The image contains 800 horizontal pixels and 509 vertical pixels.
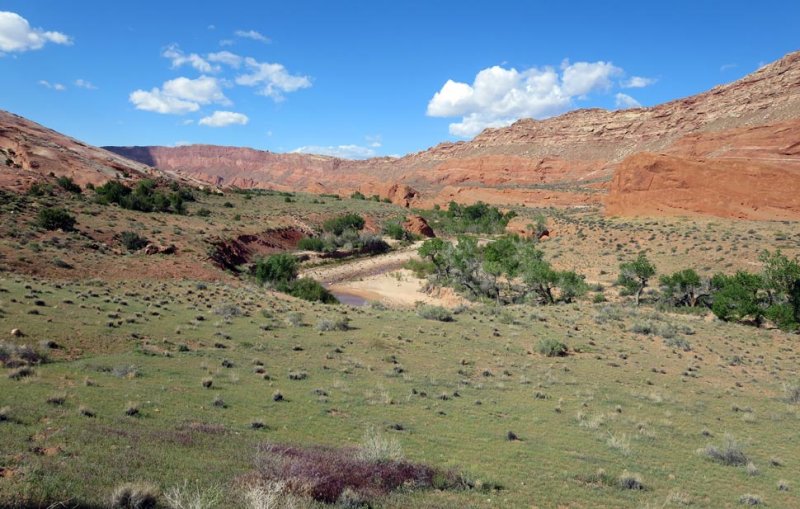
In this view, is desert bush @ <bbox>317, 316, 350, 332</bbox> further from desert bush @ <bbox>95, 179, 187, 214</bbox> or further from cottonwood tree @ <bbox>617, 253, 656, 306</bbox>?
desert bush @ <bbox>95, 179, 187, 214</bbox>

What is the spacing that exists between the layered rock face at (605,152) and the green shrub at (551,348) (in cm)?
3837

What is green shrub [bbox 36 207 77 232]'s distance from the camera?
32.0 metres

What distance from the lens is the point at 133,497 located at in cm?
483

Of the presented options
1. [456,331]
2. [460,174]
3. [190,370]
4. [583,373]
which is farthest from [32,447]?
[460,174]

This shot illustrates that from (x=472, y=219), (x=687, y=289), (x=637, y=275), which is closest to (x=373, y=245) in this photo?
(x=472, y=219)

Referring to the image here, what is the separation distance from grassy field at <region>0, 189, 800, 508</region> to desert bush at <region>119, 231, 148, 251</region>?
14.6 feet

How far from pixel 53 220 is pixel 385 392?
30153mm

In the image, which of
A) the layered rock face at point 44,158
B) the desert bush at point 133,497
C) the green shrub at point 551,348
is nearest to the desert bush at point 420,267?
the green shrub at point 551,348

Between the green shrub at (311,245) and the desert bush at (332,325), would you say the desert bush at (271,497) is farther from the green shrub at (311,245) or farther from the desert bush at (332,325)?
the green shrub at (311,245)

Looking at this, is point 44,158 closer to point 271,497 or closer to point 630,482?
point 271,497

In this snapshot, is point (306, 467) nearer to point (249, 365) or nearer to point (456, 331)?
point (249, 365)

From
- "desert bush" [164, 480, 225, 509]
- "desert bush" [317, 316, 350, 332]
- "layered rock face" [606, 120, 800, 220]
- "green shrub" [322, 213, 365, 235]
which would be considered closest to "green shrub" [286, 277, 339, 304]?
"desert bush" [317, 316, 350, 332]

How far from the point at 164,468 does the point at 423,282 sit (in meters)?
38.6

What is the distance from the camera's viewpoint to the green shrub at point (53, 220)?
32.0m
